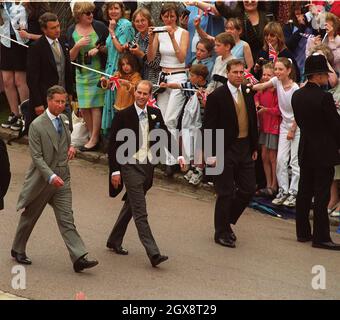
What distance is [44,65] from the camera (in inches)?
522

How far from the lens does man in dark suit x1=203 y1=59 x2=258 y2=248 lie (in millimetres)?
11797

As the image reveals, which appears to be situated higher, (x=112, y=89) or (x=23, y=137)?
(x=112, y=89)

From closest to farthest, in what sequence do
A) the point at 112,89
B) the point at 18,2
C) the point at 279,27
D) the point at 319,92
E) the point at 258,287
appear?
the point at 258,287
the point at 319,92
the point at 279,27
the point at 112,89
the point at 18,2

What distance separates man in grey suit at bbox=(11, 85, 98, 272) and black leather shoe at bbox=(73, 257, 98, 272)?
1 cm

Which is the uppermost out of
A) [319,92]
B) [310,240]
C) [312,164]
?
[319,92]

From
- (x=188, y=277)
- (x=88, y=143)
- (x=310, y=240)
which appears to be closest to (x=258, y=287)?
(x=188, y=277)

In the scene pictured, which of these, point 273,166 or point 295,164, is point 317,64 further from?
point 273,166

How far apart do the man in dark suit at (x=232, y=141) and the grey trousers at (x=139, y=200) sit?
1.00m

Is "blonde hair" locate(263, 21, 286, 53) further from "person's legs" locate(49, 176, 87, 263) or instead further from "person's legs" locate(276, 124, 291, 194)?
"person's legs" locate(49, 176, 87, 263)

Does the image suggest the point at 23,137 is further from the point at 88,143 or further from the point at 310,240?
the point at 310,240

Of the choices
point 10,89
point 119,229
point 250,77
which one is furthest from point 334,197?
point 10,89

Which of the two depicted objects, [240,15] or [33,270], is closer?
[33,270]

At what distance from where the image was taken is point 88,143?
15.2 metres

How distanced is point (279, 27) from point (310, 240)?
2760 millimetres
